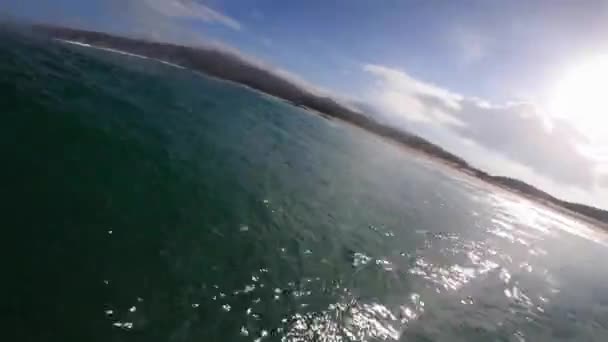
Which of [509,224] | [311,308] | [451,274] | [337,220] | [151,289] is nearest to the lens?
[151,289]

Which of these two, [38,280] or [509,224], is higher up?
[509,224]

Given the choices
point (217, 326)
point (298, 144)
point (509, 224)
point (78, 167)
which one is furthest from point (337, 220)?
point (509, 224)

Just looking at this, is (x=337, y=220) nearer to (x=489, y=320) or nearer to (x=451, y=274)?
(x=451, y=274)

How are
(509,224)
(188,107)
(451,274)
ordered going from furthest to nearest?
(188,107) < (509,224) < (451,274)

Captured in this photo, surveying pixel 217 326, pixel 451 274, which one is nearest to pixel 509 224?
pixel 451 274

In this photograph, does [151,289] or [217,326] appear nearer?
[217,326]

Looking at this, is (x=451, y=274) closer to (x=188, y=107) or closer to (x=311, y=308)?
(x=311, y=308)
